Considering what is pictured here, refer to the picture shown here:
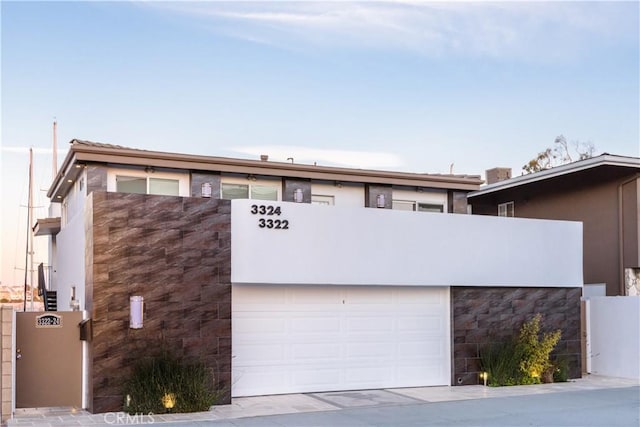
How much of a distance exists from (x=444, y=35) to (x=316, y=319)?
7.95 m

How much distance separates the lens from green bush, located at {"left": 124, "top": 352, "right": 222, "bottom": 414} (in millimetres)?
12773

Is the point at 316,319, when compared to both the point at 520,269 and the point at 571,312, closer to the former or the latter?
the point at 520,269

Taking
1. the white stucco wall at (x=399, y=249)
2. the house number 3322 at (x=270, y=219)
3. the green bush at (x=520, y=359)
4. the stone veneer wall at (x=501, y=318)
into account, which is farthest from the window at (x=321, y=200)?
the green bush at (x=520, y=359)

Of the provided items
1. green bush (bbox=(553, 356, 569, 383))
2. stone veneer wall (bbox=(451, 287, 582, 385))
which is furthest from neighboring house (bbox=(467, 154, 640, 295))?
green bush (bbox=(553, 356, 569, 383))

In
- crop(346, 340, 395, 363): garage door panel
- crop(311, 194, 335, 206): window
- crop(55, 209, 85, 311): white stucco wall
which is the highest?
crop(311, 194, 335, 206): window

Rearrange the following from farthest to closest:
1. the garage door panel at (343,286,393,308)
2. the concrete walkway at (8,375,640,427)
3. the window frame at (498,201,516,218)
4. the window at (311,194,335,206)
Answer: the window frame at (498,201,516,218) < the window at (311,194,335,206) < the garage door panel at (343,286,393,308) < the concrete walkway at (8,375,640,427)

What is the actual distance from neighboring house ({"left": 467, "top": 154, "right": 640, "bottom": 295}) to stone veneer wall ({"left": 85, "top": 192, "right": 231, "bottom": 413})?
454 inches

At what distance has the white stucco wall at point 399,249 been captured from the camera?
14.9 metres

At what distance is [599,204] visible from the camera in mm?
22031

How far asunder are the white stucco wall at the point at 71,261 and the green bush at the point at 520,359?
8.88 m

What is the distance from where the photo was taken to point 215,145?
20.6m

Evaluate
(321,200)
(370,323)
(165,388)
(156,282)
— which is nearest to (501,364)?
(370,323)

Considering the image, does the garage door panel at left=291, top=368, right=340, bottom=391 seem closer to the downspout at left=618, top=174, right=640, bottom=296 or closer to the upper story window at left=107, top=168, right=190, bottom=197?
the upper story window at left=107, top=168, right=190, bottom=197

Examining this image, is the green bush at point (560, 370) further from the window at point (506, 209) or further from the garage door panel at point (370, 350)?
the window at point (506, 209)
